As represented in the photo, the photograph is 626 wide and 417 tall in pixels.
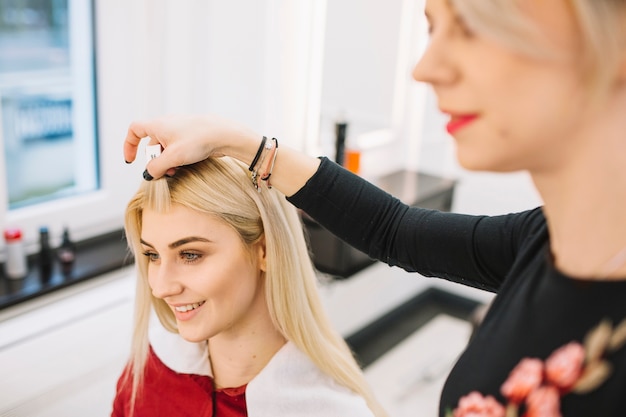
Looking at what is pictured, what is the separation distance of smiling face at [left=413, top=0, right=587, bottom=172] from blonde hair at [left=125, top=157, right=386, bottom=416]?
0.60m

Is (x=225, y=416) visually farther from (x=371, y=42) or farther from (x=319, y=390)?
(x=371, y=42)

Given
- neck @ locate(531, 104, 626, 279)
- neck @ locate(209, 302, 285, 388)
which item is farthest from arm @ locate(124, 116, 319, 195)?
neck @ locate(531, 104, 626, 279)

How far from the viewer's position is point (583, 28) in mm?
557

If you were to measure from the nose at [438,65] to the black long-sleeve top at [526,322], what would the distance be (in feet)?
0.73

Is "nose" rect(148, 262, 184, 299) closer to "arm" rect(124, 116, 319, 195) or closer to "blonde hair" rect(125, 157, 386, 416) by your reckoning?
"blonde hair" rect(125, 157, 386, 416)

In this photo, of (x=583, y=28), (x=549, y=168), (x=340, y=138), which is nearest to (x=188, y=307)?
(x=549, y=168)

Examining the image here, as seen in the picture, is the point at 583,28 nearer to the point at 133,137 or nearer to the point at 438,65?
the point at 438,65

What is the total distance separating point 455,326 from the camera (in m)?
3.05

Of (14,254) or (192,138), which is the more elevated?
(192,138)

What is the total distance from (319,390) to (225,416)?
0.67ft

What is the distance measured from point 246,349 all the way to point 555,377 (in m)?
0.78

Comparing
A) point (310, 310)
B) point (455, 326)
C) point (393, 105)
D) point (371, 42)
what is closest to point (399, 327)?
point (455, 326)

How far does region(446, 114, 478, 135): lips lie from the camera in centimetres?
64

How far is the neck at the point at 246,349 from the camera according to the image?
1.31m
